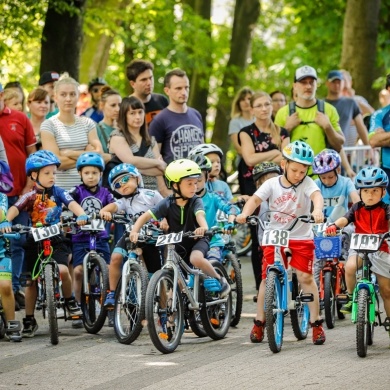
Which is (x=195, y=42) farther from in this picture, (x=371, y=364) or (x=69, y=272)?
(x=371, y=364)

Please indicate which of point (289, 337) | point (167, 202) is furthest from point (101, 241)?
point (289, 337)

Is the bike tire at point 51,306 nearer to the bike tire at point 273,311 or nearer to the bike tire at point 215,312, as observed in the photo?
the bike tire at point 215,312

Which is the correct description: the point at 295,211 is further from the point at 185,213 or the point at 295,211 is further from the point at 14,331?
the point at 14,331

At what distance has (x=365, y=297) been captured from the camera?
11.1 m

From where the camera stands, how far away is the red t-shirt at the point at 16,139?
14008 millimetres

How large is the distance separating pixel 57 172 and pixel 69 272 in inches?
55.1

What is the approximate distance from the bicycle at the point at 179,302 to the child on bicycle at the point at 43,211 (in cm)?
128

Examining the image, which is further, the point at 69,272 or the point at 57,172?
the point at 57,172

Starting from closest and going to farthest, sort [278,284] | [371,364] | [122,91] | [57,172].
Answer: [371,364]
[278,284]
[57,172]
[122,91]

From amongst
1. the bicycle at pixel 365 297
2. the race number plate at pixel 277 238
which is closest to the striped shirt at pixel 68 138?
the race number plate at pixel 277 238

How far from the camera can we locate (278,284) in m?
11.5

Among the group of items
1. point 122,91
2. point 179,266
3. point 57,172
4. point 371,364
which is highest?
point 122,91

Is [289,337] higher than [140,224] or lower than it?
lower

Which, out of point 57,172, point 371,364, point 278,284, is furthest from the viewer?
point 57,172
